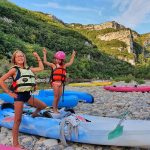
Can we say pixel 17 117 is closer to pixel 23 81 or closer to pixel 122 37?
pixel 23 81

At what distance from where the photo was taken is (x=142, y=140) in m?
6.66

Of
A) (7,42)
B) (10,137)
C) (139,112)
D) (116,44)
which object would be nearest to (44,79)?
(7,42)

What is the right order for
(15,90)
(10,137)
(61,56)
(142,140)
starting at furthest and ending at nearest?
(61,56), (10,137), (15,90), (142,140)

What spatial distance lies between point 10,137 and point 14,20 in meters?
62.3

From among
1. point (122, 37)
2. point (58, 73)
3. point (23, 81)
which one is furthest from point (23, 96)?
point (122, 37)

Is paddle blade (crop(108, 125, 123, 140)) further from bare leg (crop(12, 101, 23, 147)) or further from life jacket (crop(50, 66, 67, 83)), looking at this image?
life jacket (crop(50, 66, 67, 83))

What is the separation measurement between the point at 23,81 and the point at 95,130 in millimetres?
1740

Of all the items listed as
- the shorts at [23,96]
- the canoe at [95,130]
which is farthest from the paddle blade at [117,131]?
the shorts at [23,96]

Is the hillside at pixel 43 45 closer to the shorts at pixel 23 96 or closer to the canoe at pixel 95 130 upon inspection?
the canoe at pixel 95 130

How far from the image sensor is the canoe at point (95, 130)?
671 centimetres

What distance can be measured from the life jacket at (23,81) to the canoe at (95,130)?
1.09m

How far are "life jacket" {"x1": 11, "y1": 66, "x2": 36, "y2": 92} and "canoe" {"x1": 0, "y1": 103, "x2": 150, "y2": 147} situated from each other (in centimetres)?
109

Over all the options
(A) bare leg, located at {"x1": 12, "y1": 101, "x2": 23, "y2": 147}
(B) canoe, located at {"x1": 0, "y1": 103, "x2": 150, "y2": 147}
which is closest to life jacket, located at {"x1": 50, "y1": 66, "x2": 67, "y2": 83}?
(B) canoe, located at {"x1": 0, "y1": 103, "x2": 150, "y2": 147}

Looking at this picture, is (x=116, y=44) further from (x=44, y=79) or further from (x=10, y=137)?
(x=10, y=137)
